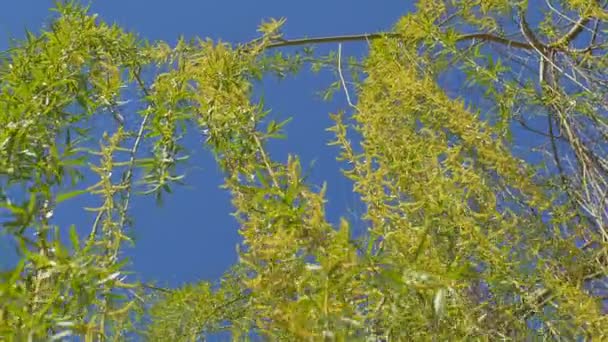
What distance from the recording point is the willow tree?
97cm

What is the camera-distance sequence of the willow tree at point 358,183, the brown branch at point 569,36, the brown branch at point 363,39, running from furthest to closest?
the brown branch at point 363,39 → the brown branch at point 569,36 → the willow tree at point 358,183

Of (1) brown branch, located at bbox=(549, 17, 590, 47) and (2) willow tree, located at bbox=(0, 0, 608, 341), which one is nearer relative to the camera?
(2) willow tree, located at bbox=(0, 0, 608, 341)

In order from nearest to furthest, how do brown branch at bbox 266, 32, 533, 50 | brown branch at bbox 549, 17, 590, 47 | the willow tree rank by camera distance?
1. the willow tree
2. brown branch at bbox 549, 17, 590, 47
3. brown branch at bbox 266, 32, 533, 50

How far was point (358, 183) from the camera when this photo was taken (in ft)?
4.47

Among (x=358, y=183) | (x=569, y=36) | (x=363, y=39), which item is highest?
(x=363, y=39)

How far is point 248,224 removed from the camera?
119 cm

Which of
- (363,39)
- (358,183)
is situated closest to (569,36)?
(363,39)

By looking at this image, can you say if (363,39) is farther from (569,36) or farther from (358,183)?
Result: (358,183)

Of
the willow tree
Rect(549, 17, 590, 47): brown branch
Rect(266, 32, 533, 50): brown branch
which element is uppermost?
Rect(266, 32, 533, 50): brown branch

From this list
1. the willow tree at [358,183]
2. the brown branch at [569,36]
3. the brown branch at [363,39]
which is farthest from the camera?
the brown branch at [363,39]

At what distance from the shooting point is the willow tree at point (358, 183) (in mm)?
974

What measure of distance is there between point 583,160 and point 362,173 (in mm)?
833

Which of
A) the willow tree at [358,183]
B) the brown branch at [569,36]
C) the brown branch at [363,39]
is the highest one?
the brown branch at [363,39]

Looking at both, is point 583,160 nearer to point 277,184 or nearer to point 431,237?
point 431,237
